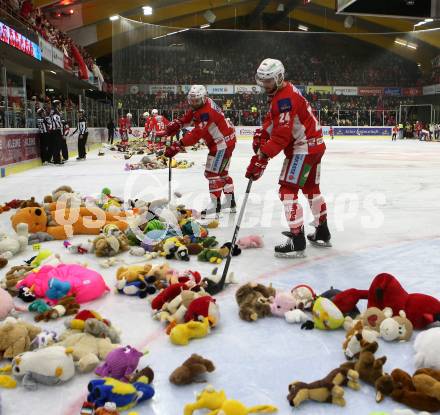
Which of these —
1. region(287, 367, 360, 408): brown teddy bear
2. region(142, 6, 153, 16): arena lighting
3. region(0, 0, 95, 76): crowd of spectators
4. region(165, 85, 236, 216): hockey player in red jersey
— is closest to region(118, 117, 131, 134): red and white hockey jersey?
region(0, 0, 95, 76): crowd of spectators

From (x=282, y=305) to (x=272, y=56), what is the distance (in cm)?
2953

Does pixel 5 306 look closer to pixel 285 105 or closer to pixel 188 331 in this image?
pixel 188 331

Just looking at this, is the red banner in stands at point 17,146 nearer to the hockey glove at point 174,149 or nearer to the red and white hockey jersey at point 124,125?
the hockey glove at point 174,149

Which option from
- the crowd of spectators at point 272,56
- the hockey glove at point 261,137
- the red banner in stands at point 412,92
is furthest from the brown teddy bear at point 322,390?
the red banner in stands at point 412,92

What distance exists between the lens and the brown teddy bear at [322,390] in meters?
1.88

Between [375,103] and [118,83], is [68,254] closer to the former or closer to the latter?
[118,83]

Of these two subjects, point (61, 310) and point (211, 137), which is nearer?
point (61, 310)

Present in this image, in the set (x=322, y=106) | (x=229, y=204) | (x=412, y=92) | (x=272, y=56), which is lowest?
(x=229, y=204)

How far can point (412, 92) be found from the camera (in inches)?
1243

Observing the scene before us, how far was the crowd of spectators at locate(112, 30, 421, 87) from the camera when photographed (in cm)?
2786

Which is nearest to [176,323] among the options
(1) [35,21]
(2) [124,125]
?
(1) [35,21]

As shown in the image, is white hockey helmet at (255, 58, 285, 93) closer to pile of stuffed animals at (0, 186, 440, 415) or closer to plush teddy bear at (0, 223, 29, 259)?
pile of stuffed animals at (0, 186, 440, 415)

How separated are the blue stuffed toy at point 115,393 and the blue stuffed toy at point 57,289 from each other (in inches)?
43.3

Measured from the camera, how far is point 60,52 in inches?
790
